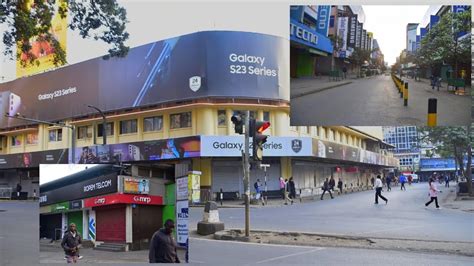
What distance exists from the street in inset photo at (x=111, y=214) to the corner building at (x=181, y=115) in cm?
20

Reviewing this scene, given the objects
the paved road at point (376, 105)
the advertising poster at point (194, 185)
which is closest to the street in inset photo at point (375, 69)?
the paved road at point (376, 105)

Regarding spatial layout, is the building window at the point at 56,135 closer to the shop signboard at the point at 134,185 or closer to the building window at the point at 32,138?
the building window at the point at 32,138

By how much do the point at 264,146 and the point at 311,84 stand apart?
4.64ft

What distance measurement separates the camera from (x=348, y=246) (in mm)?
7953

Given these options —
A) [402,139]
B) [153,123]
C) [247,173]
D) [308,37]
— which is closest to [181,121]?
[153,123]

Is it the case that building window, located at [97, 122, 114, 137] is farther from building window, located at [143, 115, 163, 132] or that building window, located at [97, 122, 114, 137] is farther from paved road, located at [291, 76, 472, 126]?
paved road, located at [291, 76, 472, 126]

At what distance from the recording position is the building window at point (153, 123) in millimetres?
5896

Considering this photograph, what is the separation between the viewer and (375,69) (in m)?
7.39

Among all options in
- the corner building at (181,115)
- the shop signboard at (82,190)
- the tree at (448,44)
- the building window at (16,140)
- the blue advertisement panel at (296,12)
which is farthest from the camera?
the tree at (448,44)

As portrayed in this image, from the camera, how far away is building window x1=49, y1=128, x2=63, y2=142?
626cm

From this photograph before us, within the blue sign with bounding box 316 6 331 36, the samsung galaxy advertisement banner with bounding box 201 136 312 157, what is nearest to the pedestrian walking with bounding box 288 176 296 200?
the samsung galaxy advertisement banner with bounding box 201 136 312 157

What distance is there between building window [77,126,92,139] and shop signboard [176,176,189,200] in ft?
4.78

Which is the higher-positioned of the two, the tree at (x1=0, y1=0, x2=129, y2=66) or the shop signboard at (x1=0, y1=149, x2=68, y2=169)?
the tree at (x1=0, y1=0, x2=129, y2=66)

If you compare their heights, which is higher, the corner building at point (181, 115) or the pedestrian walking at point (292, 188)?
the corner building at point (181, 115)
